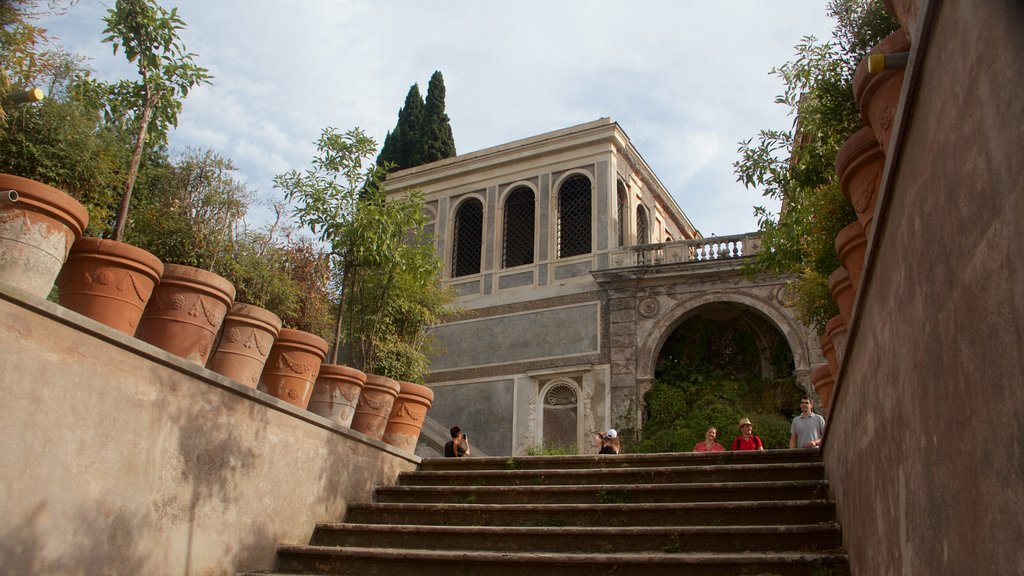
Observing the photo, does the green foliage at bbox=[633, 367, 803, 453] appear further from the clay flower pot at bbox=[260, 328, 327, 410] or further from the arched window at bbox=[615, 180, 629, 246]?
the clay flower pot at bbox=[260, 328, 327, 410]

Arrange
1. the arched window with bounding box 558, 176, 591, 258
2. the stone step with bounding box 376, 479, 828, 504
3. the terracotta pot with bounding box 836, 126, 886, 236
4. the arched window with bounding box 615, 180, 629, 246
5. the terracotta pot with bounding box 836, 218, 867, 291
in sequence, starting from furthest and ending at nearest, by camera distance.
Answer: the arched window with bounding box 615, 180, 629, 246 < the arched window with bounding box 558, 176, 591, 258 < the stone step with bounding box 376, 479, 828, 504 < the terracotta pot with bounding box 836, 218, 867, 291 < the terracotta pot with bounding box 836, 126, 886, 236

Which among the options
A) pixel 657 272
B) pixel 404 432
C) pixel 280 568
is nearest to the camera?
pixel 280 568

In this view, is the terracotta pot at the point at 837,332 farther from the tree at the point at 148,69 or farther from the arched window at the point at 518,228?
the arched window at the point at 518,228

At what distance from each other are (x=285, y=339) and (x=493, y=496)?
186cm

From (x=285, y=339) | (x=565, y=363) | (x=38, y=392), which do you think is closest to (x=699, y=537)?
(x=285, y=339)

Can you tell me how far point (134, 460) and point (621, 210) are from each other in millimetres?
15618

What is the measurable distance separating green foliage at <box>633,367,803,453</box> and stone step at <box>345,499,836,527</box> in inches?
393

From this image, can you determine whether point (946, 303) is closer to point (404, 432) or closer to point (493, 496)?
point (493, 496)

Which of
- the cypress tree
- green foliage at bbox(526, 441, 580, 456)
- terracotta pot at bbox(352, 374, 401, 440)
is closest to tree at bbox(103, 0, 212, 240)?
terracotta pot at bbox(352, 374, 401, 440)

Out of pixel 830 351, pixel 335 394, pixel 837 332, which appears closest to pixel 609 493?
pixel 830 351

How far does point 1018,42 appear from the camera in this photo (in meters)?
1.69

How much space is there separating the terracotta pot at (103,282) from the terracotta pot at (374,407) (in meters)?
2.43

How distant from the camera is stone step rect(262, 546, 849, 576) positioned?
408 centimetres

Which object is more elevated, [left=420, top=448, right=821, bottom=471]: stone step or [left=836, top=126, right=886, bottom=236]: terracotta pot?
[left=836, top=126, right=886, bottom=236]: terracotta pot
